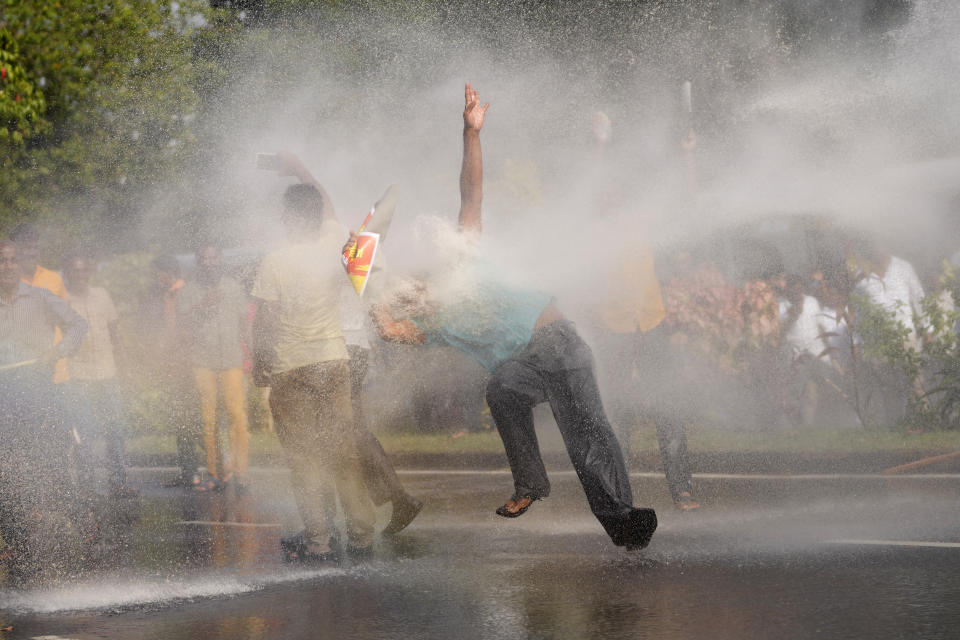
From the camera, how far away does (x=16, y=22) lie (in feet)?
41.2

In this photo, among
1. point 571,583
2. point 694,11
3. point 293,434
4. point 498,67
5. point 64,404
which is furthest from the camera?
point 694,11

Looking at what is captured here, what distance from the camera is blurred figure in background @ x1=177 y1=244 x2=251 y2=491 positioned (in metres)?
10.0

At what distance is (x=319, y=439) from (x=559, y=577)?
60.4 inches

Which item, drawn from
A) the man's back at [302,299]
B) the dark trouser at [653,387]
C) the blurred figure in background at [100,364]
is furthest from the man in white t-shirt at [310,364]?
the blurred figure in background at [100,364]

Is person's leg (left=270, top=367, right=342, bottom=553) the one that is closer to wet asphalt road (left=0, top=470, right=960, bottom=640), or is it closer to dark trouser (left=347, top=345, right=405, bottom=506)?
wet asphalt road (left=0, top=470, right=960, bottom=640)

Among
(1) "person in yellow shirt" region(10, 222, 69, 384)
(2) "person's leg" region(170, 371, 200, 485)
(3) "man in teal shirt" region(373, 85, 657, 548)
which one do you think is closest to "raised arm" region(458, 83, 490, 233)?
(3) "man in teal shirt" region(373, 85, 657, 548)

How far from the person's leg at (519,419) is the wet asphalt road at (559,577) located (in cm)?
49

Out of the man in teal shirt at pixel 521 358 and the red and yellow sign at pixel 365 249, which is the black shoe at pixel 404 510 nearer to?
the man in teal shirt at pixel 521 358

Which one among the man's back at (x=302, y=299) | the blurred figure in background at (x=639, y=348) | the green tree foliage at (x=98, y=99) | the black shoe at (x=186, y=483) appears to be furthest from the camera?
the green tree foliage at (x=98, y=99)

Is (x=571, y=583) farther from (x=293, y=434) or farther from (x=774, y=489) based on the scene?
(x=774, y=489)

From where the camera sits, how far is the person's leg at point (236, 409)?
10.2 meters

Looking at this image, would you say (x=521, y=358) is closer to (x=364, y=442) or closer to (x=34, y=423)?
(x=364, y=442)

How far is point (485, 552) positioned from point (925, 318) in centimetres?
590

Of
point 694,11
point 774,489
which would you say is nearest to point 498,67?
point 694,11
